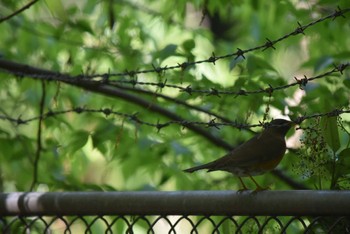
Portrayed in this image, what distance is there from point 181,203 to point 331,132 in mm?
478

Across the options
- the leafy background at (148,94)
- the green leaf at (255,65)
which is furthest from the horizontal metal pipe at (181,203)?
the green leaf at (255,65)

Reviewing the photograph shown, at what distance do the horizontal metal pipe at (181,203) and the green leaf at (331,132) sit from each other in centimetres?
25

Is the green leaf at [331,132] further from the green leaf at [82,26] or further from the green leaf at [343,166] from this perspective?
the green leaf at [82,26]

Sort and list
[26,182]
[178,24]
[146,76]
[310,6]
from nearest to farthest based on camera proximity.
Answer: [310,6] < [26,182] < [146,76] < [178,24]

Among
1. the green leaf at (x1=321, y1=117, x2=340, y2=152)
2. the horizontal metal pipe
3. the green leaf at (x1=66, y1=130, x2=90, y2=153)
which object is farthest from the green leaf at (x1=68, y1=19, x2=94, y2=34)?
the green leaf at (x1=321, y1=117, x2=340, y2=152)

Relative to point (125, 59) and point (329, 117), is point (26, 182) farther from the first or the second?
point (329, 117)

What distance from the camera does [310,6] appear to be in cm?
364

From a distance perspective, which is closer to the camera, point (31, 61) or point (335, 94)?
point (335, 94)

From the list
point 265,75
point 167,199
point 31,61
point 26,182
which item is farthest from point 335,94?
point 31,61

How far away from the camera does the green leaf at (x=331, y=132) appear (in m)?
1.76

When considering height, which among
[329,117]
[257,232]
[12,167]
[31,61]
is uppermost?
[31,61]

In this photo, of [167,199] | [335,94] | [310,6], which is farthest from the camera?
[310,6]

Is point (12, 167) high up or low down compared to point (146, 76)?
down

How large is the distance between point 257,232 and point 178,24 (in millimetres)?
3050
